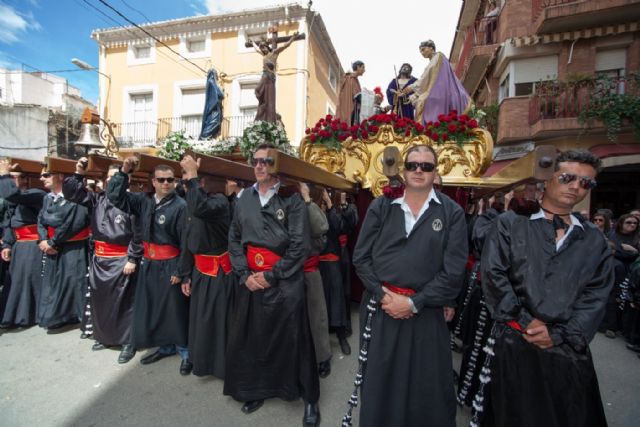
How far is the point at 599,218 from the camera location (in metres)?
5.17

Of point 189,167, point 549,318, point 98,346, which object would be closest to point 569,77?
point 549,318

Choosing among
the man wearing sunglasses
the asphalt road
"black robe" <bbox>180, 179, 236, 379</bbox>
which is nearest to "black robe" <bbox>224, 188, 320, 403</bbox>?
the asphalt road

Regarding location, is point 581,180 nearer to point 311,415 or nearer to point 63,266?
point 311,415

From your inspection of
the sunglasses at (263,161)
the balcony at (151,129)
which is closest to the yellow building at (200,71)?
the balcony at (151,129)

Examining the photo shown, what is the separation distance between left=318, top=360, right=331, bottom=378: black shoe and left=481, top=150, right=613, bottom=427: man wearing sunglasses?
1.69 metres

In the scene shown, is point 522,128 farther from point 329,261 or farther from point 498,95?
point 329,261

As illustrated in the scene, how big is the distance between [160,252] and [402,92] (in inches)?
161

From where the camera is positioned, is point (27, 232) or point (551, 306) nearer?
point (551, 306)

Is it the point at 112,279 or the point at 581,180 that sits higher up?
the point at 581,180

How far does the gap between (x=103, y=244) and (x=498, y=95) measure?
43.3 ft

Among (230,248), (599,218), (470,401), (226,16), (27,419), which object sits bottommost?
(27,419)

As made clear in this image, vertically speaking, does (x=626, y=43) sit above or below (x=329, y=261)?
above

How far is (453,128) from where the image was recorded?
3.84 metres

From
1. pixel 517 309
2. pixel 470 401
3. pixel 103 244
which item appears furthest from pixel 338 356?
pixel 103 244
